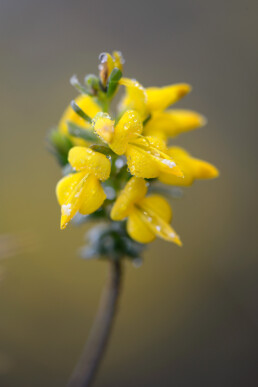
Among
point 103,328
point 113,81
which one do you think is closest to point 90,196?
point 113,81

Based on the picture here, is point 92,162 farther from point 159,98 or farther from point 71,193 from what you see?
point 159,98

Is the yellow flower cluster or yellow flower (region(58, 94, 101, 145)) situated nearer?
the yellow flower cluster

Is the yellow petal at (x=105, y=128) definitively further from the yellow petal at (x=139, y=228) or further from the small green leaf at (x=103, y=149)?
the yellow petal at (x=139, y=228)

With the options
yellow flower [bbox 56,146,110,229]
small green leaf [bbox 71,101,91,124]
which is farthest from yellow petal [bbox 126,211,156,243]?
small green leaf [bbox 71,101,91,124]

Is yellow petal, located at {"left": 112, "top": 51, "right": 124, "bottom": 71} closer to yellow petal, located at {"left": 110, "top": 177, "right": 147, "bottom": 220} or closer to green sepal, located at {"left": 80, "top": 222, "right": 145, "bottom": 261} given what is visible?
yellow petal, located at {"left": 110, "top": 177, "right": 147, "bottom": 220}

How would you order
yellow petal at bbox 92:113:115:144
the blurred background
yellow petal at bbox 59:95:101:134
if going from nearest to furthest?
yellow petal at bbox 92:113:115:144, yellow petal at bbox 59:95:101:134, the blurred background

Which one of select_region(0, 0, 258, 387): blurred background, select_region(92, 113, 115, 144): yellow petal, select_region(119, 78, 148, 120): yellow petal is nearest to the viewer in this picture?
select_region(92, 113, 115, 144): yellow petal

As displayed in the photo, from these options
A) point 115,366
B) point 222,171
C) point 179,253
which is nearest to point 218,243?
point 179,253
